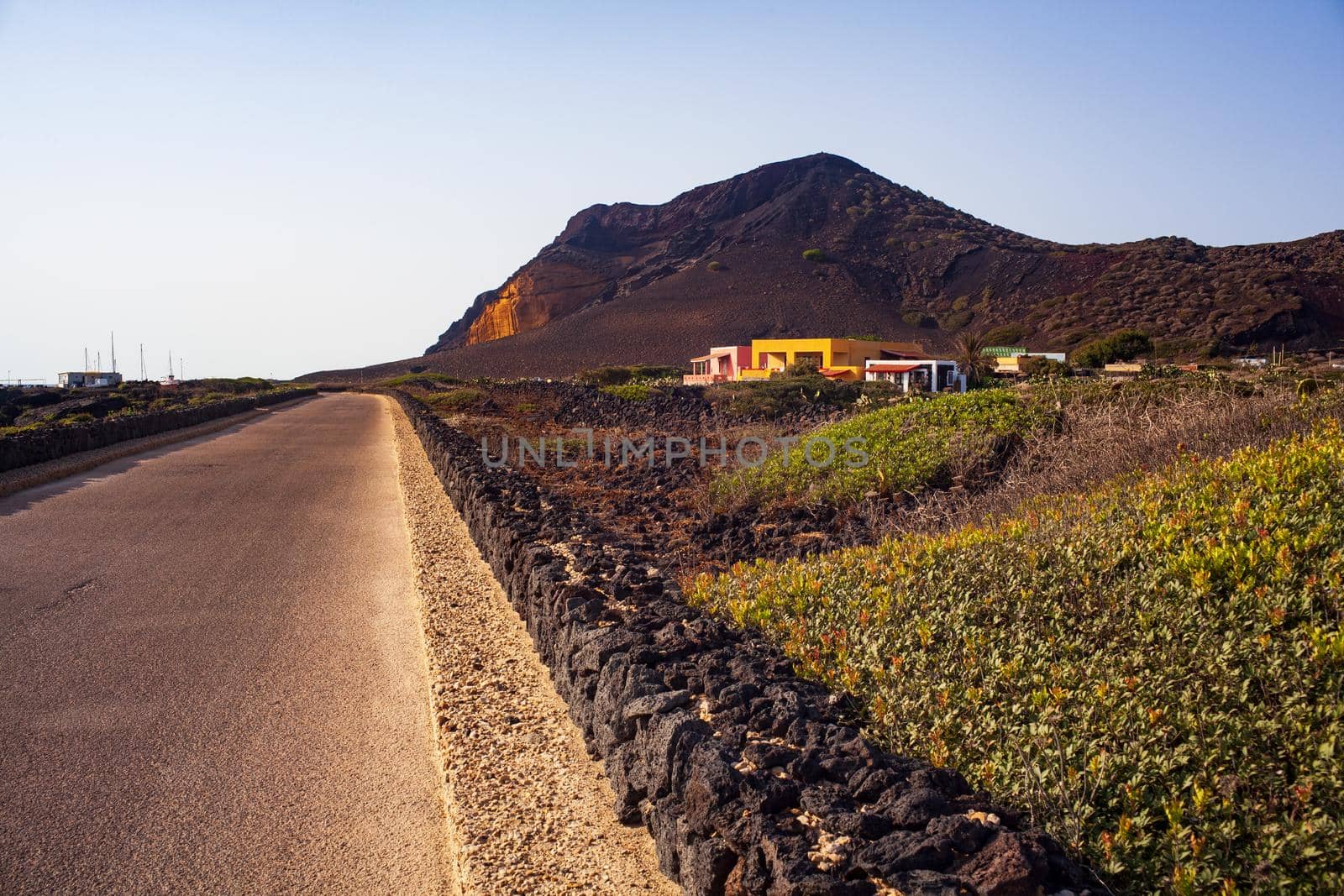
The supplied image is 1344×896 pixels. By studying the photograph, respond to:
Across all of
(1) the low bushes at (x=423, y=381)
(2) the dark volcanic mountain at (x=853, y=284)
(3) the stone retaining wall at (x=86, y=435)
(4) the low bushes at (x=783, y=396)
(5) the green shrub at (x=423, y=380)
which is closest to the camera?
(3) the stone retaining wall at (x=86, y=435)

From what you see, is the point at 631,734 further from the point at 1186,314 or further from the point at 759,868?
the point at 1186,314

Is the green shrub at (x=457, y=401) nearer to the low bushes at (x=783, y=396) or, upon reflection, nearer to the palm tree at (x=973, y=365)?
the low bushes at (x=783, y=396)

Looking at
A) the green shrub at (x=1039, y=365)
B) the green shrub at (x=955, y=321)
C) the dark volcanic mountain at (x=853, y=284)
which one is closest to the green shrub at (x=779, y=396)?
the green shrub at (x=1039, y=365)

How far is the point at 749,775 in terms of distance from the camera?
338 cm

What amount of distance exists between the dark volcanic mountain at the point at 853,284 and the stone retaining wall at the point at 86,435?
4110cm

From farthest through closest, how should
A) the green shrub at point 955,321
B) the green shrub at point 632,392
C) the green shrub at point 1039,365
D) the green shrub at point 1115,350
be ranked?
the green shrub at point 955,321 < the green shrub at point 1115,350 < the green shrub at point 1039,365 < the green shrub at point 632,392

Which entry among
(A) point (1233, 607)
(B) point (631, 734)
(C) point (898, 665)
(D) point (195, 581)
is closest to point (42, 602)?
(D) point (195, 581)

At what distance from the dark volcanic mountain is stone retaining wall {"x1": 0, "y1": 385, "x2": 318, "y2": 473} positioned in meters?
41.1

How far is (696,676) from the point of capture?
449cm

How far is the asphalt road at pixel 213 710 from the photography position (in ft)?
12.7

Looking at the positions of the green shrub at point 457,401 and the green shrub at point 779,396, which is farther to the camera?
the green shrub at point 457,401

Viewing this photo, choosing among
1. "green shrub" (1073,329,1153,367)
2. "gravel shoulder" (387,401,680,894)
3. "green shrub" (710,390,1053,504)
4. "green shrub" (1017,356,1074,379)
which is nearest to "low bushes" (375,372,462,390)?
"green shrub" (1017,356,1074,379)

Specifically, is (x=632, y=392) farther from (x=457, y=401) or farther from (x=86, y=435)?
(x=86, y=435)

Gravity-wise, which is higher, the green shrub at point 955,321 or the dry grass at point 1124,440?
the green shrub at point 955,321
